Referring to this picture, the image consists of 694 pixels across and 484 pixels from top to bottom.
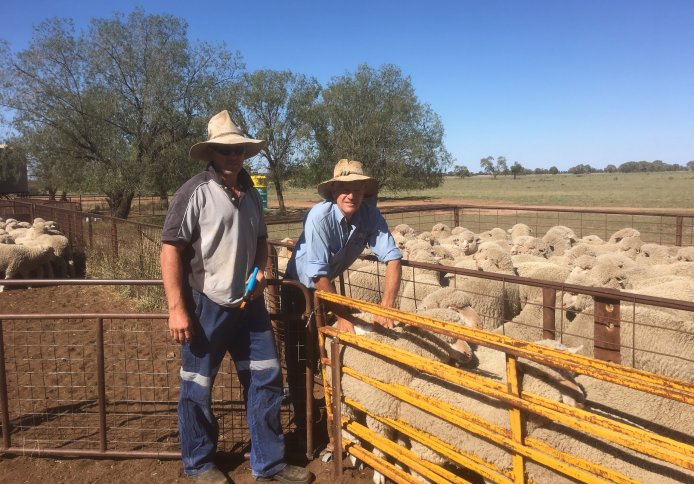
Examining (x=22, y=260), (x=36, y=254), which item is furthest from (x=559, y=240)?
(x=22, y=260)

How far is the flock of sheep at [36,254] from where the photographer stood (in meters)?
10.2

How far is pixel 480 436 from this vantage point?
2.75m

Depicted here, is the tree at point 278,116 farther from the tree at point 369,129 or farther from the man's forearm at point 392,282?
the man's forearm at point 392,282

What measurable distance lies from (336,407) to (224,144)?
1869mm

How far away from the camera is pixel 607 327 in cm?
348

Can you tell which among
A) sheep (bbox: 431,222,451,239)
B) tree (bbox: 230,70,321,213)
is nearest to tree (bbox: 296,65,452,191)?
tree (bbox: 230,70,321,213)

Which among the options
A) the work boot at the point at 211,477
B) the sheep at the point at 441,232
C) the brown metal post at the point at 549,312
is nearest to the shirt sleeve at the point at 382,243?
the brown metal post at the point at 549,312

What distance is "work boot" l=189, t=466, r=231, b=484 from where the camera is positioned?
340 centimetres

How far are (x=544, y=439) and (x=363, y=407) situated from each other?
1.17 metres

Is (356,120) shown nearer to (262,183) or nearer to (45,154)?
(262,183)

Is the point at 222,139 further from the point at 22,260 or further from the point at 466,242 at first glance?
the point at 22,260

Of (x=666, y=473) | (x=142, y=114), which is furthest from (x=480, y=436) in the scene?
(x=142, y=114)

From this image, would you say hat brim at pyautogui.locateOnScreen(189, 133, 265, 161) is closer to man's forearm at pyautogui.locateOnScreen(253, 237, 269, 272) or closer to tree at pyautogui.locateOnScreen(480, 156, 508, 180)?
man's forearm at pyautogui.locateOnScreen(253, 237, 269, 272)

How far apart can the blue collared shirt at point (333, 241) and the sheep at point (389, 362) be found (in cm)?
62
